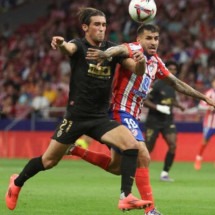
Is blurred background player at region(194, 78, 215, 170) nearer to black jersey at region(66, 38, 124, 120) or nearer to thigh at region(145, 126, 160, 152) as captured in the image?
thigh at region(145, 126, 160, 152)

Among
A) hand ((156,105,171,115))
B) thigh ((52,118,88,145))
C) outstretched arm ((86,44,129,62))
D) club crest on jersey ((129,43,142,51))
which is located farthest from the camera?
hand ((156,105,171,115))

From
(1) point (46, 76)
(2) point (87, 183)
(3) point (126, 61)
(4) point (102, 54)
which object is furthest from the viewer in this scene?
(1) point (46, 76)

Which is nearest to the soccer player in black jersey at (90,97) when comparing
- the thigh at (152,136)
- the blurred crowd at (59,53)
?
the thigh at (152,136)

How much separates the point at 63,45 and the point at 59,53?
2167cm

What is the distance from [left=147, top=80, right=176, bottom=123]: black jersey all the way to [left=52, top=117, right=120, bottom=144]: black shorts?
8126 mm

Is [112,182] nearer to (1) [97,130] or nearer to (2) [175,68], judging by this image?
(2) [175,68]

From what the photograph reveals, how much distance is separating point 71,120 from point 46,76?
19.9 metres

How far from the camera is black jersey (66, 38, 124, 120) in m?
10.5

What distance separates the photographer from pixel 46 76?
3044 cm

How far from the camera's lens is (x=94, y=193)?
13.9 meters

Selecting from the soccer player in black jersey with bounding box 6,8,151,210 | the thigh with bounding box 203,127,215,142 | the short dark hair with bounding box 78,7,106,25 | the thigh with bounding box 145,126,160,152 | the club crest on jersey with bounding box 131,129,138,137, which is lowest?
the thigh with bounding box 203,127,215,142

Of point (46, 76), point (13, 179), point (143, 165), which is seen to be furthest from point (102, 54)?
point (46, 76)

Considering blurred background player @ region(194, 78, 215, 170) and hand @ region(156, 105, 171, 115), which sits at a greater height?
hand @ region(156, 105, 171, 115)

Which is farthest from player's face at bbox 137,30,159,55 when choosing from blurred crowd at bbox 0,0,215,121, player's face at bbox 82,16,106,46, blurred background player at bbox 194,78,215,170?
blurred crowd at bbox 0,0,215,121
